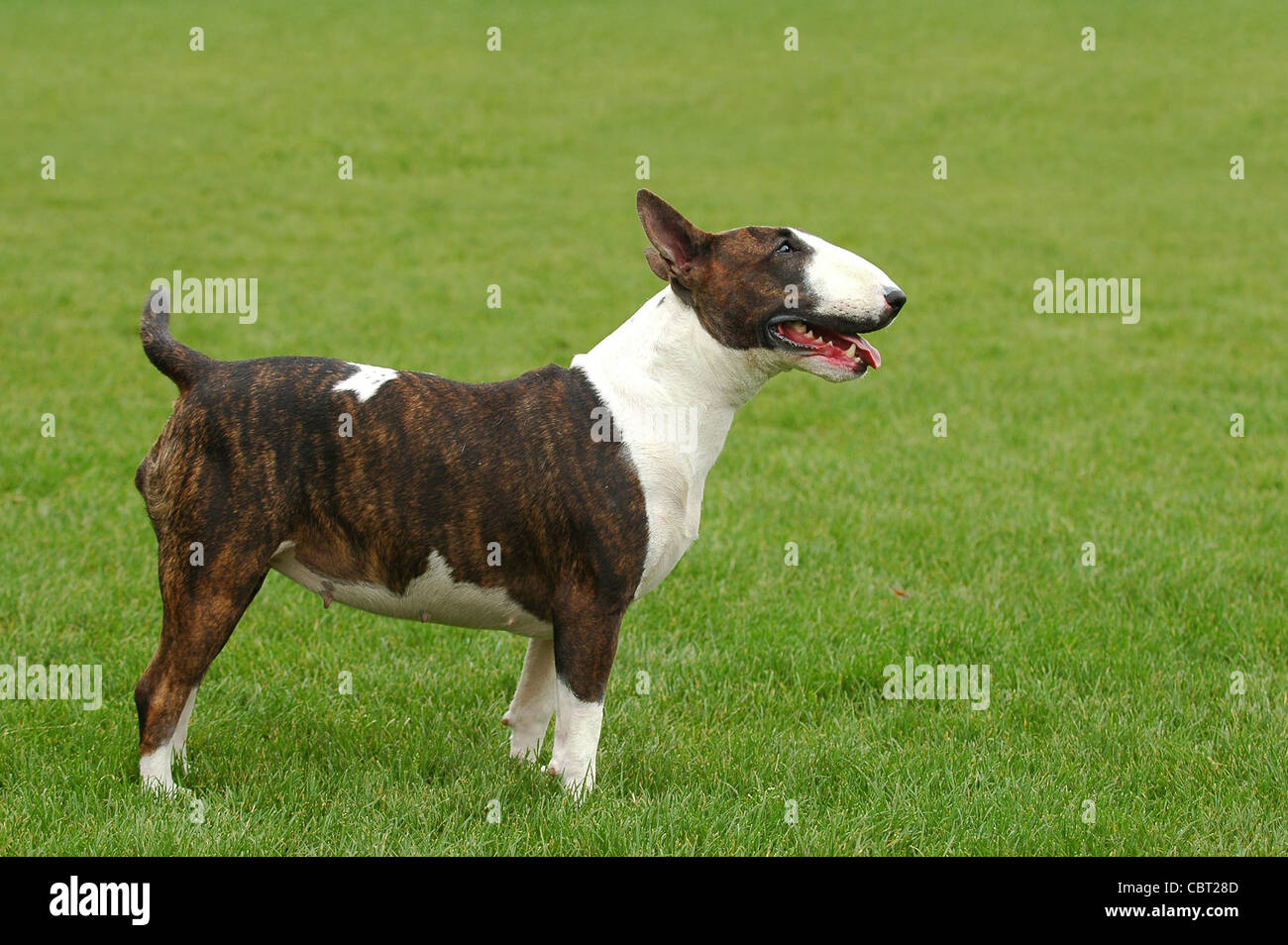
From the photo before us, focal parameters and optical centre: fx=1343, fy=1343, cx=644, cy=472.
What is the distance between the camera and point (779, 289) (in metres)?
4.83

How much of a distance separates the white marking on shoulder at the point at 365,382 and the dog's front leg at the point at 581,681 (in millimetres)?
1089

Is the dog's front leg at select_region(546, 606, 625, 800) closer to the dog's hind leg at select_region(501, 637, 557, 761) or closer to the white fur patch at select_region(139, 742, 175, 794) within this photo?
the dog's hind leg at select_region(501, 637, 557, 761)

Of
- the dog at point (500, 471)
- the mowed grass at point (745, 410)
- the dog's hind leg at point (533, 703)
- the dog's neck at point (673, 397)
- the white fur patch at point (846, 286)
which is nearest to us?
the white fur patch at point (846, 286)

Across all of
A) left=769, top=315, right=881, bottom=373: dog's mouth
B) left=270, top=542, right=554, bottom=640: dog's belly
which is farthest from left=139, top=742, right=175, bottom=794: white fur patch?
left=769, top=315, right=881, bottom=373: dog's mouth

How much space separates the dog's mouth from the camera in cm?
486

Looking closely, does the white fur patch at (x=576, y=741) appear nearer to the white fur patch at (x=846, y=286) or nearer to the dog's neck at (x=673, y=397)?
the dog's neck at (x=673, y=397)

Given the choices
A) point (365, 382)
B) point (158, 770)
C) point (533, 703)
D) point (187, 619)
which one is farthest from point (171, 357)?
point (533, 703)

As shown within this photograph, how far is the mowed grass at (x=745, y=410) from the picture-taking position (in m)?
5.39

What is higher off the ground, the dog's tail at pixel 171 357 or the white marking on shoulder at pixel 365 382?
the dog's tail at pixel 171 357

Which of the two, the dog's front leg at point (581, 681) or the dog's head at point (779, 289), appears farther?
the dog's front leg at point (581, 681)

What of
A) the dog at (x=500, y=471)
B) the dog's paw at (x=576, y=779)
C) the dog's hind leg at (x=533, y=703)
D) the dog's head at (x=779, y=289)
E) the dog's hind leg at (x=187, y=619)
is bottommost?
the dog's paw at (x=576, y=779)

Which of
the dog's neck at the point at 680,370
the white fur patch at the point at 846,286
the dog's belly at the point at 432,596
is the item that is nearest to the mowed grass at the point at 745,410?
the dog's belly at the point at 432,596

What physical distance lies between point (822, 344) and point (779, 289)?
0.26 m

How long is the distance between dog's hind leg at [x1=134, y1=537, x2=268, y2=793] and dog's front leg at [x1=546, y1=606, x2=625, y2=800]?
1.14 metres
